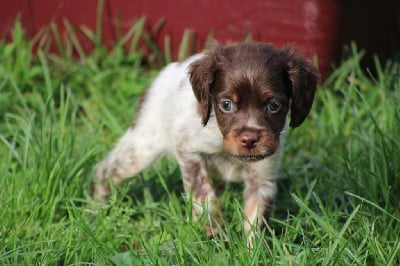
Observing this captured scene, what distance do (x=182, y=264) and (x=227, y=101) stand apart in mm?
968

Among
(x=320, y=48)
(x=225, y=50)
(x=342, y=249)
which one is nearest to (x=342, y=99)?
(x=320, y=48)

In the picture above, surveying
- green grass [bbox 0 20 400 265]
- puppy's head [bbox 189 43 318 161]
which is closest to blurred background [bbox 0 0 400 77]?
green grass [bbox 0 20 400 265]

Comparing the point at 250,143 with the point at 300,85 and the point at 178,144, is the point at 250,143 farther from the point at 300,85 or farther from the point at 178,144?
the point at 178,144

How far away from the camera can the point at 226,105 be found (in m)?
4.66

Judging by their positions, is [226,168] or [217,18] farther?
[217,18]

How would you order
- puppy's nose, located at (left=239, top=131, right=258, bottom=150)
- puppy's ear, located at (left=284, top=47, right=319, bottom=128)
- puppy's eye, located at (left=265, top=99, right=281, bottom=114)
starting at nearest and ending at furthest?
1. puppy's nose, located at (left=239, top=131, right=258, bottom=150)
2. puppy's eye, located at (left=265, top=99, right=281, bottom=114)
3. puppy's ear, located at (left=284, top=47, right=319, bottom=128)

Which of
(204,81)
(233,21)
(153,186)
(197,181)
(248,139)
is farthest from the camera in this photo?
(233,21)

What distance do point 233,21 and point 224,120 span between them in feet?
9.28

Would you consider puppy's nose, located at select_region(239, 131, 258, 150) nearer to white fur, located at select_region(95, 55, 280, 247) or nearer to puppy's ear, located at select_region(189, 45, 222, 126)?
white fur, located at select_region(95, 55, 280, 247)

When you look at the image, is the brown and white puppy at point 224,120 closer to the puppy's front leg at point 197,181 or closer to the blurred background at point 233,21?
the puppy's front leg at point 197,181

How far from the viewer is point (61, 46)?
7609 mm

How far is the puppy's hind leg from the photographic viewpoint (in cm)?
548

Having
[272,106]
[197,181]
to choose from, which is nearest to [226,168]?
[197,181]

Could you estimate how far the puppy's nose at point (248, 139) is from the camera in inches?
176
